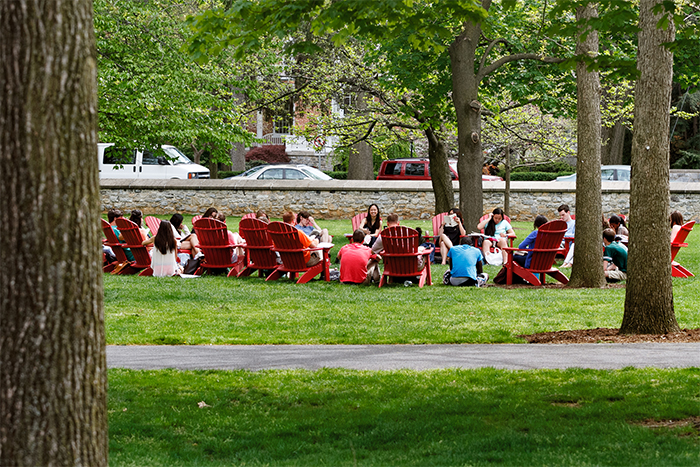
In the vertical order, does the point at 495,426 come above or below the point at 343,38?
below

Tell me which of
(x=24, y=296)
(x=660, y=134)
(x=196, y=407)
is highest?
(x=660, y=134)

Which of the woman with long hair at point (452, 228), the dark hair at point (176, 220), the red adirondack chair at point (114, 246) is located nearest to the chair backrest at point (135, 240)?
the red adirondack chair at point (114, 246)

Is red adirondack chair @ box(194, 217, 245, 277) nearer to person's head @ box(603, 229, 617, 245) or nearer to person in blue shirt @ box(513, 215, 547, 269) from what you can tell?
person in blue shirt @ box(513, 215, 547, 269)

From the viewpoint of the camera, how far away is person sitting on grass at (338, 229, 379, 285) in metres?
13.5

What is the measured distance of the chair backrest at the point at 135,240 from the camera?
1459 cm

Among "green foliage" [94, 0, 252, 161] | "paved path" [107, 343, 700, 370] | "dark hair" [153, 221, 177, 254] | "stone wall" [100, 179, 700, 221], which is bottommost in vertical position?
"paved path" [107, 343, 700, 370]

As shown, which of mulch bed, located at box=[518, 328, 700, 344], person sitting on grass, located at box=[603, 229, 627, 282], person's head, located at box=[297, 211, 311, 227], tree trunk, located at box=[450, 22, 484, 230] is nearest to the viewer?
mulch bed, located at box=[518, 328, 700, 344]

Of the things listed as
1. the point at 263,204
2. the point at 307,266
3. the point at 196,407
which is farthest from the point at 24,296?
the point at 263,204

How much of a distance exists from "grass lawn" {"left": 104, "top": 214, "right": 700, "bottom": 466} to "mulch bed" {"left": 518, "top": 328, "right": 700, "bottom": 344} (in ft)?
0.88

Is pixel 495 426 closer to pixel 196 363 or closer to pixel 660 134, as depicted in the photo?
pixel 196 363

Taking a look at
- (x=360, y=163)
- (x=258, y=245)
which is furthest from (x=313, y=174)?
(x=258, y=245)

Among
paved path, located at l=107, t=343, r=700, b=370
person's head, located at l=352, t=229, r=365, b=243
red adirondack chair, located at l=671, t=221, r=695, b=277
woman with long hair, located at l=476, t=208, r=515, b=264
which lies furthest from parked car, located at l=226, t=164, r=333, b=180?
paved path, located at l=107, t=343, r=700, b=370

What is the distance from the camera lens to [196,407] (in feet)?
19.6

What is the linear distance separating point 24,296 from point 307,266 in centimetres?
Result: 1098
